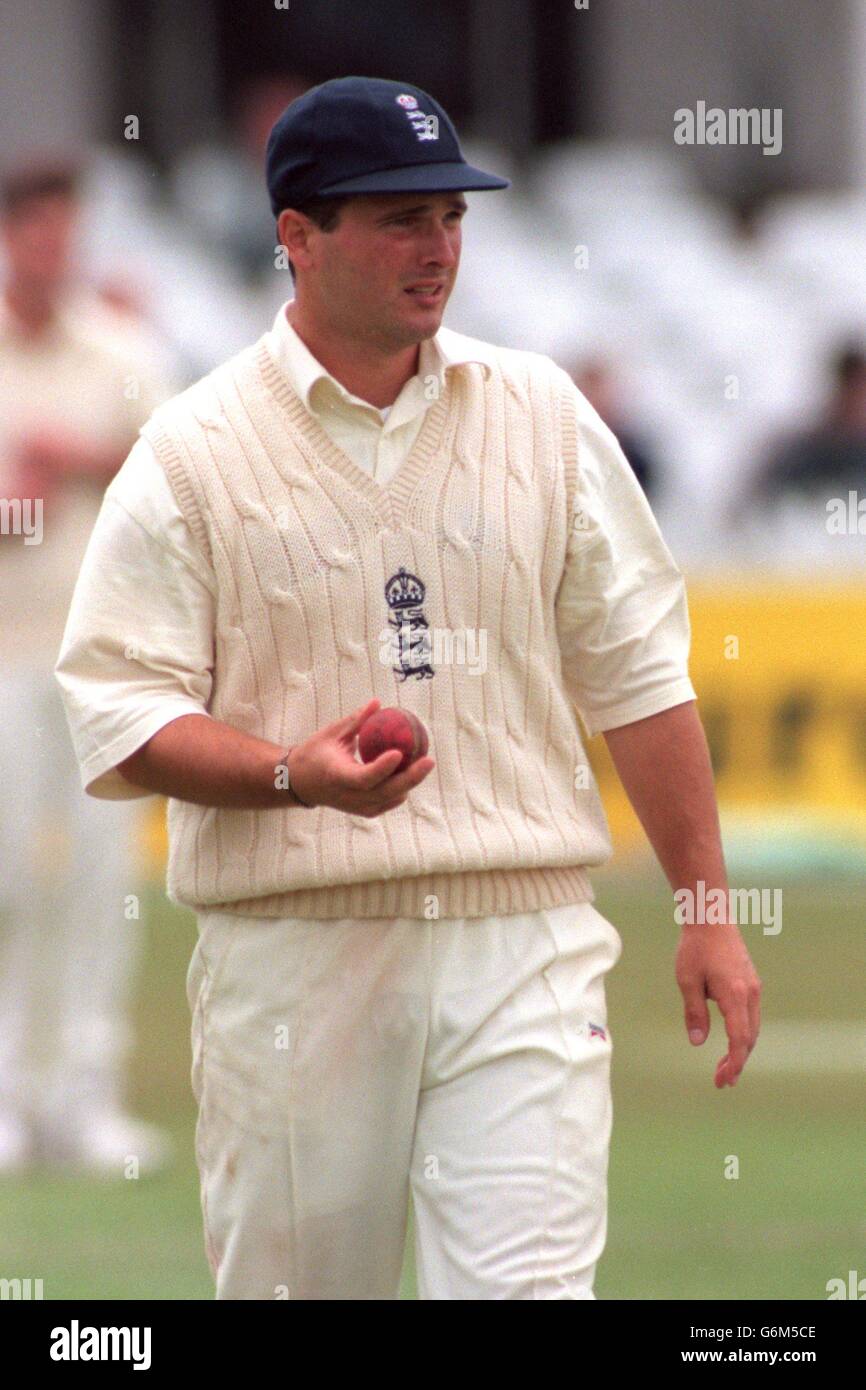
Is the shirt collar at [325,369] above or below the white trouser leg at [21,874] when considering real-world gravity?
above

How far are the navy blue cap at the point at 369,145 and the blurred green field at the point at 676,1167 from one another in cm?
289

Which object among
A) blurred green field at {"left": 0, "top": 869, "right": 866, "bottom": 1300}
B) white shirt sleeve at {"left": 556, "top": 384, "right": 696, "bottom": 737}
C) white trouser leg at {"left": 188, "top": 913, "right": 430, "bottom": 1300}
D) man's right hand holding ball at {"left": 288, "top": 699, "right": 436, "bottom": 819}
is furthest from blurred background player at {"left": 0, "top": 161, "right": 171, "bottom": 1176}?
man's right hand holding ball at {"left": 288, "top": 699, "right": 436, "bottom": 819}

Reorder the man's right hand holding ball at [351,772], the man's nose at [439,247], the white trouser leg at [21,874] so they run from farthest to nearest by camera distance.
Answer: the white trouser leg at [21,874]
the man's nose at [439,247]
the man's right hand holding ball at [351,772]

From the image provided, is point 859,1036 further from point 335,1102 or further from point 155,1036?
point 335,1102

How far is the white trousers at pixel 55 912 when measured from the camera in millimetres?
7684

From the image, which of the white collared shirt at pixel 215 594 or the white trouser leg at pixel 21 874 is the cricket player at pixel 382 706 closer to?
the white collared shirt at pixel 215 594

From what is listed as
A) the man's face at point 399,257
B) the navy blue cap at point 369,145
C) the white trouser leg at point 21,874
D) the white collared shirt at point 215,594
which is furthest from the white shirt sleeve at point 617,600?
the white trouser leg at point 21,874

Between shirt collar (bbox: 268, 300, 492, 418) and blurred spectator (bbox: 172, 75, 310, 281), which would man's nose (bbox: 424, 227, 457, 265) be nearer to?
shirt collar (bbox: 268, 300, 492, 418)

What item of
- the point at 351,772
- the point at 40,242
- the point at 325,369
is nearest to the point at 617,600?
the point at 325,369

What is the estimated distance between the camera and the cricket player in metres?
4.18

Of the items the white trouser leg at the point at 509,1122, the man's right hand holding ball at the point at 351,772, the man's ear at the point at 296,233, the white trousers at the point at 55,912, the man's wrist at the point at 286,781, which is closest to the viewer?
the man's right hand holding ball at the point at 351,772

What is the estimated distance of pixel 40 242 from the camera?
778cm

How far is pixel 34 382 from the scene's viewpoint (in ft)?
25.8

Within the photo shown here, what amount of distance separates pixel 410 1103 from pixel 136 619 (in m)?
0.86
